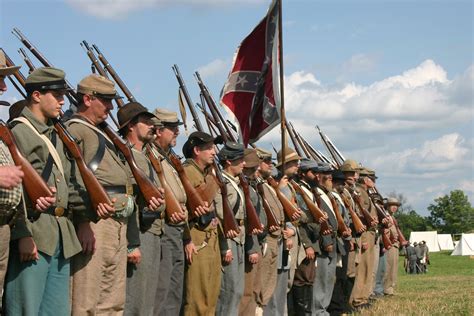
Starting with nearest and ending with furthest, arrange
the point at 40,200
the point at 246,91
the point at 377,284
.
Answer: the point at 40,200 < the point at 246,91 < the point at 377,284

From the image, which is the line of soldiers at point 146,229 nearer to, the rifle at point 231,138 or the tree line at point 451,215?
the rifle at point 231,138

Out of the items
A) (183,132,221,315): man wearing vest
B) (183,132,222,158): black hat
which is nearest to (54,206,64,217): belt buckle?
(183,132,221,315): man wearing vest

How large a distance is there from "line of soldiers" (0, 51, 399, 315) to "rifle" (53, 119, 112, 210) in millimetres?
43

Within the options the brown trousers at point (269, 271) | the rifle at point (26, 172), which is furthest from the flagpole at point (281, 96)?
the rifle at point (26, 172)

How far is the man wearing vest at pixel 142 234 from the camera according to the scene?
768 centimetres

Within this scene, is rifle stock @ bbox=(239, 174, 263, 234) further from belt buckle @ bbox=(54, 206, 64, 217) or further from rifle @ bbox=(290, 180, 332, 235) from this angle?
belt buckle @ bbox=(54, 206, 64, 217)

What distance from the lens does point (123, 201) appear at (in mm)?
7086

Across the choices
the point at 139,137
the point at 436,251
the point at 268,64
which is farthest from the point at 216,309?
the point at 436,251

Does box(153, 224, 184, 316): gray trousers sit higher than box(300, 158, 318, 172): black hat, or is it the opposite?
box(300, 158, 318, 172): black hat

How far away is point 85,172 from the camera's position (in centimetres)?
650

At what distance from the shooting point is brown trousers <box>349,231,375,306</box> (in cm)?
1548

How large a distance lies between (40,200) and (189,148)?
12.5 feet

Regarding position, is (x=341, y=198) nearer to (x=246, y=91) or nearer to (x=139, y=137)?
(x=246, y=91)

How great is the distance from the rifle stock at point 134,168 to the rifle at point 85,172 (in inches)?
29.7
